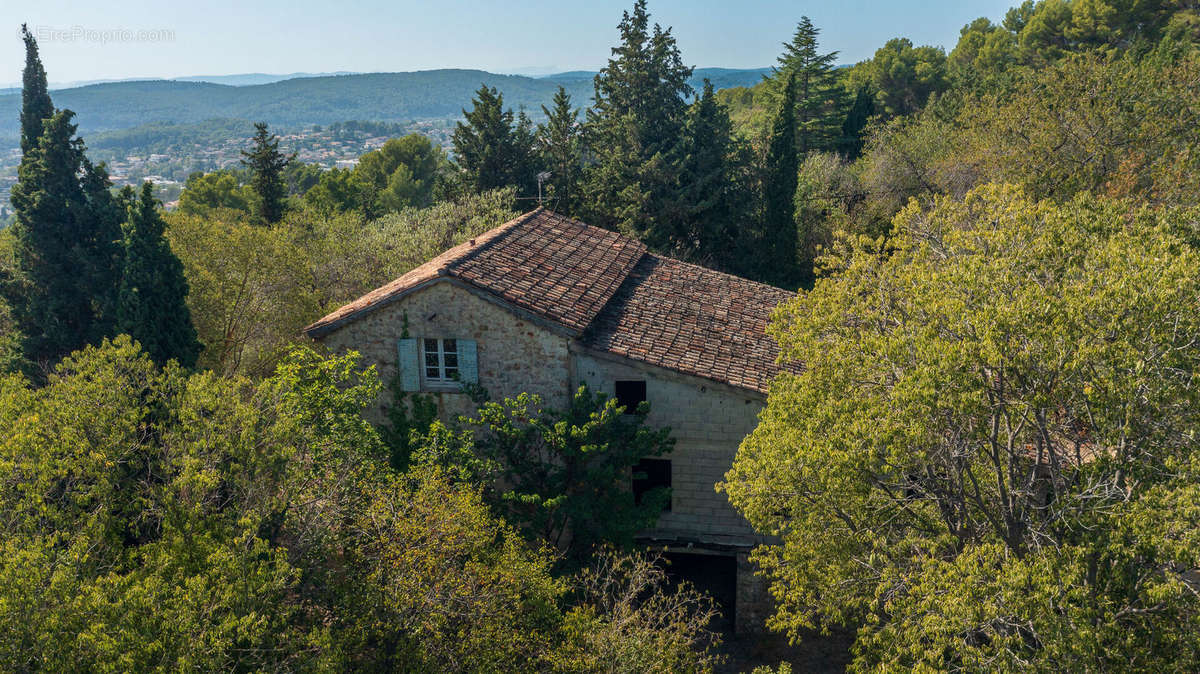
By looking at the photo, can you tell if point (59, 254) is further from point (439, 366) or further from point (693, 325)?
point (693, 325)

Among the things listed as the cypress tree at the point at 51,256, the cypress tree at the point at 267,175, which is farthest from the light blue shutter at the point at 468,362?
the cypress tree at the point at 267,175

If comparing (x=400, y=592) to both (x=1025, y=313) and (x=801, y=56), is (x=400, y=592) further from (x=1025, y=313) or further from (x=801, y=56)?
(x=801, y=56)

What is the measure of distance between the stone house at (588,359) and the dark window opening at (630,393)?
0.11 ft

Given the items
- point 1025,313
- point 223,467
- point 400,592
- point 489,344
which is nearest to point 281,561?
point 400,592

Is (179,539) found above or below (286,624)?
above

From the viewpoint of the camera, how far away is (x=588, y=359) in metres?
18.8

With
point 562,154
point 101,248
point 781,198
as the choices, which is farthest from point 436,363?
point 562,154

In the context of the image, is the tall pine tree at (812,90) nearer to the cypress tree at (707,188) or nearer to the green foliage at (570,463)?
the cypress tree at (707,188)

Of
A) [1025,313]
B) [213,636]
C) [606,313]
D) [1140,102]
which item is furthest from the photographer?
[1140,102]

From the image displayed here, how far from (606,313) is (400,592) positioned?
10.8 meters

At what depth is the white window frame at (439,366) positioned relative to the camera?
1920 centimetres

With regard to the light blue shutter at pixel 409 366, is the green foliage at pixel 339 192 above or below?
above

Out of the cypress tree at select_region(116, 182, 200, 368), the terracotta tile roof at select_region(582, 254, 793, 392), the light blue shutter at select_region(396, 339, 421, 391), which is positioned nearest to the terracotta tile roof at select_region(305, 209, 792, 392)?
the terracotta tile roof at select_region(582, 254, 793, 392)

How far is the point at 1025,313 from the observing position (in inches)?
394
